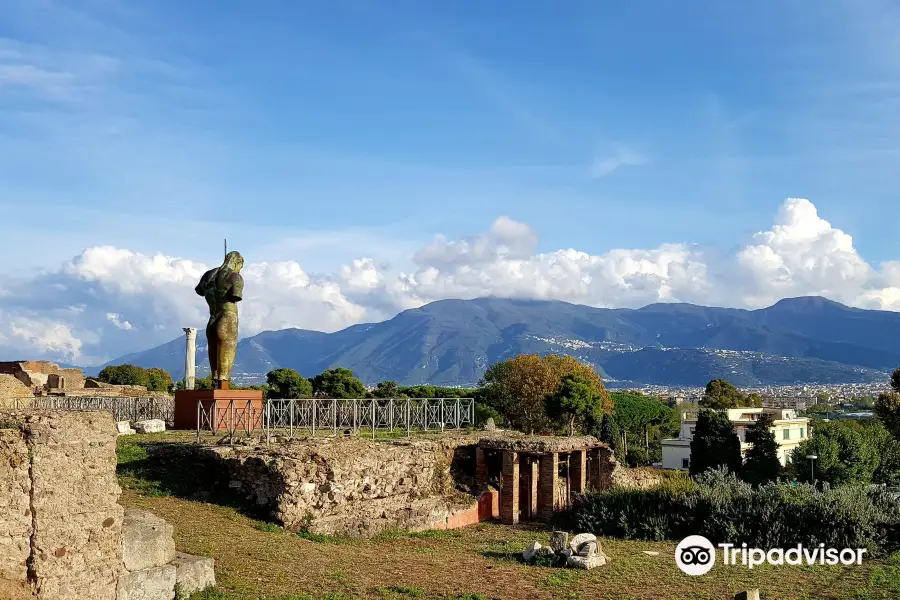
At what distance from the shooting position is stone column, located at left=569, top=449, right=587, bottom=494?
24.2 m

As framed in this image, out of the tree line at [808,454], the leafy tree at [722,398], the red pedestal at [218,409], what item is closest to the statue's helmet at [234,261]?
the red pedestal at [218,409]

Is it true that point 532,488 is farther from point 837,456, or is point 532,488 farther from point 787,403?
point 787,403

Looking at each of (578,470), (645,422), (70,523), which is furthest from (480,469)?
(645,422)

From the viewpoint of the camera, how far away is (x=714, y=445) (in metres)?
44.8

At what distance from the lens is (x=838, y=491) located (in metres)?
19.5

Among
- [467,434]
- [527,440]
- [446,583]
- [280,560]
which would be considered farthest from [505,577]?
[467,434]

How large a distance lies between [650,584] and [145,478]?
11.1 metres

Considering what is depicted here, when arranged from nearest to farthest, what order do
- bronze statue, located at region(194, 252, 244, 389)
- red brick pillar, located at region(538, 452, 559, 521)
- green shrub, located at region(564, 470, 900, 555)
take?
green shrub, located at region(564, 470, 900, 555)
red brick pillar, located at region(538, 452, 559, 521)
bronze statue, located at region(194, 252, 244, 389)

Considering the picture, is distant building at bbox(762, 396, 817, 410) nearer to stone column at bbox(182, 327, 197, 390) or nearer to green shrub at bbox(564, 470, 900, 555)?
stone column at bbox(182, 327, 197, 390)

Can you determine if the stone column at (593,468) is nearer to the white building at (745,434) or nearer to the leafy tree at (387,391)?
the leafy tree at (387,391)

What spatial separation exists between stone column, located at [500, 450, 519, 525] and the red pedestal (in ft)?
23.8

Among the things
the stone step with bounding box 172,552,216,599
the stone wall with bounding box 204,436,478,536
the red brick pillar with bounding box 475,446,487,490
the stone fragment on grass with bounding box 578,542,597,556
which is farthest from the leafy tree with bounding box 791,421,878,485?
the stone step with bounding box 172,552,216,599

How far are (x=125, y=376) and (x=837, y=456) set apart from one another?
186 ft

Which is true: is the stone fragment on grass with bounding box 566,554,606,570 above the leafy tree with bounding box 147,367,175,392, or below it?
below
